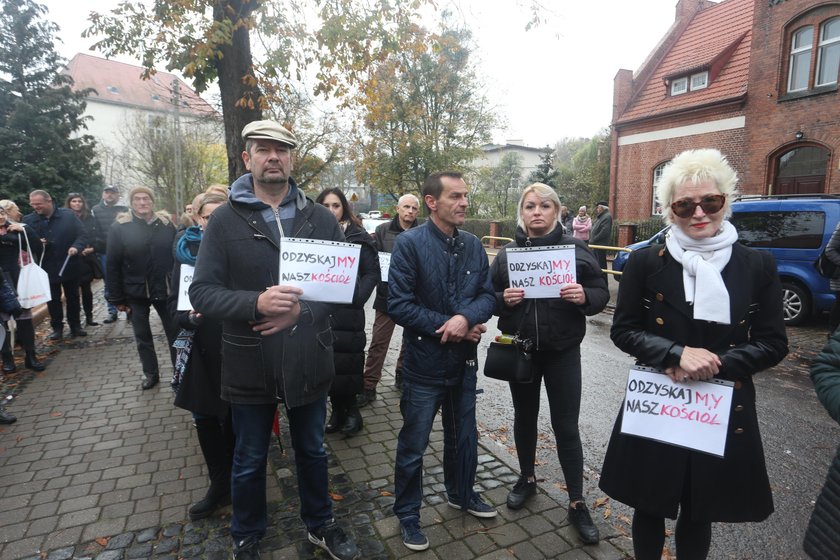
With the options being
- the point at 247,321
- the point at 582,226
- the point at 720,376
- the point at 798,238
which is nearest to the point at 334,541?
the point at 247,321

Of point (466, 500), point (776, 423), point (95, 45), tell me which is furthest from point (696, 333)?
point (95, 45)

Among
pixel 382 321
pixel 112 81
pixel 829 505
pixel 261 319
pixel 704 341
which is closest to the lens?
pixel 829 505

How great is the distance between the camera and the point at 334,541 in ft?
9.40

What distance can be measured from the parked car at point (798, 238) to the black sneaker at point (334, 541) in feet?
22.8

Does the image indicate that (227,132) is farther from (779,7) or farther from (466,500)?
(779,7)

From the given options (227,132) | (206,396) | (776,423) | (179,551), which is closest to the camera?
(179,551)

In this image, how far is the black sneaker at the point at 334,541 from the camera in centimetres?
283

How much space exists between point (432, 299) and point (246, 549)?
1.67m

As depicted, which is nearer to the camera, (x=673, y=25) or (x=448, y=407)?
(x=448, y=407)

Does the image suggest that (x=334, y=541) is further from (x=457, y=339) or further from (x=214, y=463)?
(x=457, y=339)

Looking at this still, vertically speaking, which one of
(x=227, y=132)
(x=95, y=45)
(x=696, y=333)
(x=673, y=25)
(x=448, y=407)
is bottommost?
(x=448, y=407)

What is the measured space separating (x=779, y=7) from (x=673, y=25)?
7481 millimetres

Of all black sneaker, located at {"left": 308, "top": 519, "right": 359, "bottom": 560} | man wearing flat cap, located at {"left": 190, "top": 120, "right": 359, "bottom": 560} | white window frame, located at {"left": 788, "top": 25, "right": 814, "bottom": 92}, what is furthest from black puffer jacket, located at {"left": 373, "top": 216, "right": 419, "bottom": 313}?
Answer: white window frame, located at {"left": 788, "top": 25, "right": 814, "bottom": 92}

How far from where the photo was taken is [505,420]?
4992 millimetres
